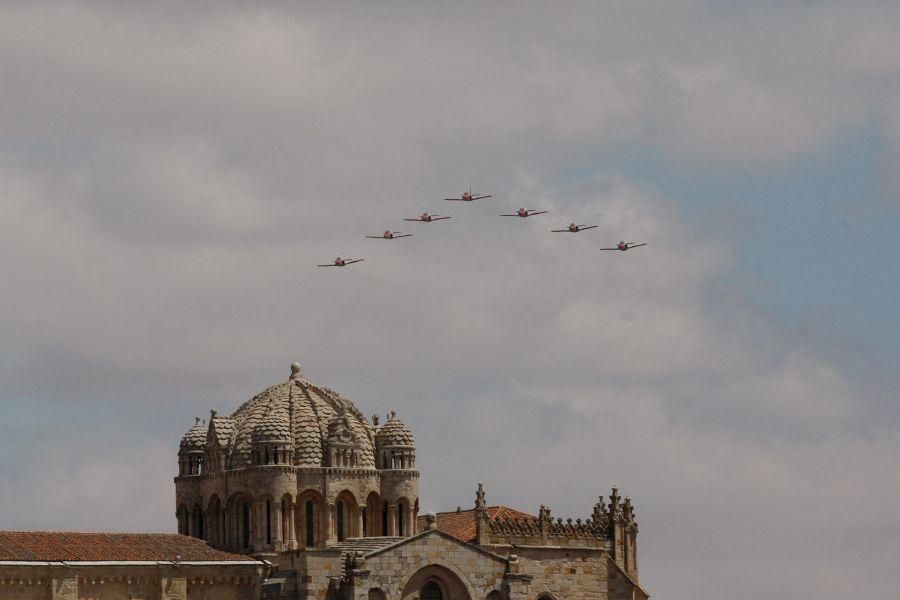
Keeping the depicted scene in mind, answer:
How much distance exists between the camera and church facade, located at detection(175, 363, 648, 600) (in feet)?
351

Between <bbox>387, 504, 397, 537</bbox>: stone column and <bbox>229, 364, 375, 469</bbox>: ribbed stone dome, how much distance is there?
2.33m

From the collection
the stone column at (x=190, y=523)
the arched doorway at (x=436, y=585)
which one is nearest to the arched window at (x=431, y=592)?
the arched doorway at (x=436, y=585)

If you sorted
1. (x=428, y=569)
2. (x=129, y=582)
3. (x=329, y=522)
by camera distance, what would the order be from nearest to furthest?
(x=129, y=582) < (x=428, y=569) < (x=329, y=522)

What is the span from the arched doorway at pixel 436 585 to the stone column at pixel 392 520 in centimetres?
658

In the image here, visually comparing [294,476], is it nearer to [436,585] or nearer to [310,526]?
[310,526]

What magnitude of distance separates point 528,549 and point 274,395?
15.6m

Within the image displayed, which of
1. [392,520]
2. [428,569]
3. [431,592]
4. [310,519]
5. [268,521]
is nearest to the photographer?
[428,569]

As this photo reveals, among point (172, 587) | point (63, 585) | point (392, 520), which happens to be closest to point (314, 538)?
point (392, 520)

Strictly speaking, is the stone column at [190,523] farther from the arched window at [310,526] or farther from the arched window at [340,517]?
the arched window at [340,517]

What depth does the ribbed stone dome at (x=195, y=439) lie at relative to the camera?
380ft

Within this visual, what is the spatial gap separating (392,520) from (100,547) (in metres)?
16.4

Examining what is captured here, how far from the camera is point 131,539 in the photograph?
10681 centimetres

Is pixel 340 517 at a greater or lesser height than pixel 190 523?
lesser

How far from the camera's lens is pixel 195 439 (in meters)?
116
